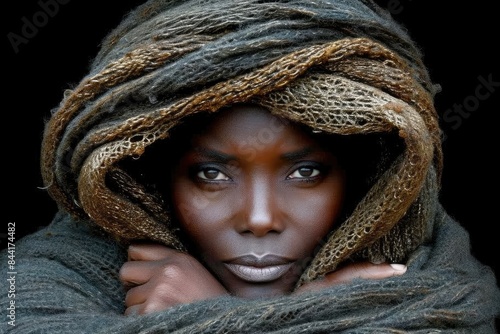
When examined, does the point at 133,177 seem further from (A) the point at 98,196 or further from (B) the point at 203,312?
(B) the point at 203,312

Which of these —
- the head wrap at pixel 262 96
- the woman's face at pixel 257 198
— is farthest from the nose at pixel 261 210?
the head wrap at pixel 262 96

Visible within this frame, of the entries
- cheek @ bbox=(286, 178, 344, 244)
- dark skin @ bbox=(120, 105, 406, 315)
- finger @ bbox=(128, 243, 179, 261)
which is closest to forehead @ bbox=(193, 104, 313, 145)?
dark skin @ bbox=(120, 105, 406, 315)

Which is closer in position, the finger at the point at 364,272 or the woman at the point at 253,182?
the woman at the point at 253,182

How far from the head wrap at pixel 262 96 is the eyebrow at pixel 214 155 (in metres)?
0.09

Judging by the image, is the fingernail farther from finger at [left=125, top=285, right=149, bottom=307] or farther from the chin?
finger at [left=125, top=285, right=149, bottom=307]

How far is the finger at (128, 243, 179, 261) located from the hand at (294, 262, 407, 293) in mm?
250

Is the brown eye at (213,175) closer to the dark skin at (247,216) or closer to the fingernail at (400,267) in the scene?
the dark skin at (247,216)

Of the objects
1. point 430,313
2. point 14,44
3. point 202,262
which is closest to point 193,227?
point 202,262

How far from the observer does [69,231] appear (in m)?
1.92

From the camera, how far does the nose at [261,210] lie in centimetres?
168

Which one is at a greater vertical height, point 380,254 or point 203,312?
point 203,312

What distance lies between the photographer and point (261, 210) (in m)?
1.69

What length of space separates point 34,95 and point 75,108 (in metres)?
0.83

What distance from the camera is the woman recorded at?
161 cm
